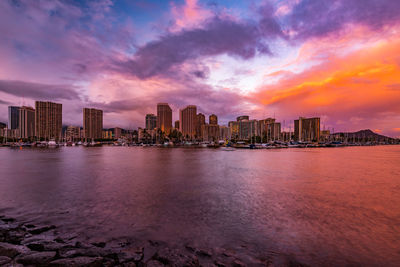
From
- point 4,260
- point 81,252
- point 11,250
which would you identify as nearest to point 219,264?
point 81,252

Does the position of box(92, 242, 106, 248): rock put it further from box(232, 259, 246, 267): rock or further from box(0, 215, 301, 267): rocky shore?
box(232, 259, 246, 267): rock

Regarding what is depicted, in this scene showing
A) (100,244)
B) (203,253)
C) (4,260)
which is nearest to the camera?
(4,260)

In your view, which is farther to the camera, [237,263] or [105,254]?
[105,254]

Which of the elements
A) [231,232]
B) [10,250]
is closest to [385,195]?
[231,232]

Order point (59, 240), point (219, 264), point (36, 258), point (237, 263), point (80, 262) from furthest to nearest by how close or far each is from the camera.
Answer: point (59, 240) → point (237, 263) → point (219, 264) → point (36, 258) → point (80, 262)

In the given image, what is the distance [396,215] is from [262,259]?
475 inches

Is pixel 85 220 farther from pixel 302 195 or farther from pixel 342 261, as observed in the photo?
pixel 302 195

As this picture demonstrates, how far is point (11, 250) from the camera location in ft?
27.8

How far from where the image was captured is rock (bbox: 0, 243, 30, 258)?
8.19m

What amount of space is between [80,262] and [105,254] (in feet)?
3.49

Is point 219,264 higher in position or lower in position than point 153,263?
lower

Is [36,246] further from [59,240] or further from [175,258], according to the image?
[175,258]

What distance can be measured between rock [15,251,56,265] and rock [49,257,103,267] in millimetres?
465

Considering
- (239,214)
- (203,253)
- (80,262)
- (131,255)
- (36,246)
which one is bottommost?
(239,214)
